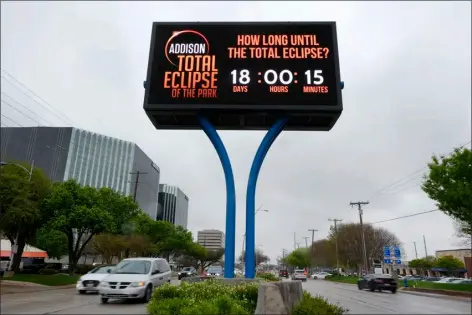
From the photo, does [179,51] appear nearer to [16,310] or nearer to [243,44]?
[243,44]

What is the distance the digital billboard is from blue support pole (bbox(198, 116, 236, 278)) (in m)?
0.98

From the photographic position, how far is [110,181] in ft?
345

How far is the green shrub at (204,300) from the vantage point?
910 centimetres

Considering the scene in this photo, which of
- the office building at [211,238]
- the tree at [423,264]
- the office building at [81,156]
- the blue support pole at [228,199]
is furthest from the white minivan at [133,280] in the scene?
the office building at [211,238]

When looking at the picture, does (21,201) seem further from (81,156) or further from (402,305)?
(81,156)

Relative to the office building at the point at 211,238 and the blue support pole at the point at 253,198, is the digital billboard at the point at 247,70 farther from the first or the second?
the office building at the point at 211,238

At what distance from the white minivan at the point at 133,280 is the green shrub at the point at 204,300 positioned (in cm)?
200

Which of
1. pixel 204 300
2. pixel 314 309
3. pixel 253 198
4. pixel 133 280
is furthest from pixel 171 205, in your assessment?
pixel 314 309

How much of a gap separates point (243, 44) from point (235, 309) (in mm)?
10016

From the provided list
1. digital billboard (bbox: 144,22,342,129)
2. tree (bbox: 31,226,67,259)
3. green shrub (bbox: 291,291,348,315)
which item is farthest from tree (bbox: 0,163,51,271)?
green shrub (bbox: 291,291,348,315)

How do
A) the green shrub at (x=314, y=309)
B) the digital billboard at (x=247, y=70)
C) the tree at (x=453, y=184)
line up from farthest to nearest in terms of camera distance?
the tree at (x=453, y=184) → the digital billboard at (x=247, y=70) → the green shrub at (x=314, y=309)

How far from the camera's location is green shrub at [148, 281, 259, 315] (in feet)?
29.9

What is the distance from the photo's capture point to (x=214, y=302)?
31.3 ft

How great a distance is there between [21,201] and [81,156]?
239 ft
